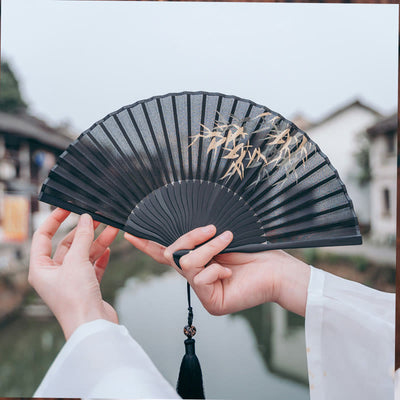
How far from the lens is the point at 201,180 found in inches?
51.3

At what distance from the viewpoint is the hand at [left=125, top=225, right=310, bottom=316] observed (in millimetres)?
1220

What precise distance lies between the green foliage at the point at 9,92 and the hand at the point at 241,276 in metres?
0.75

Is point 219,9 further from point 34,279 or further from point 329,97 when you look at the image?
point 34,279

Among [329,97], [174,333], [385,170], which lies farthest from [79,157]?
[385,170]

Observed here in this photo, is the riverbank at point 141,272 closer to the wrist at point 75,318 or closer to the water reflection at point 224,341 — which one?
the water reflection at point 224,341

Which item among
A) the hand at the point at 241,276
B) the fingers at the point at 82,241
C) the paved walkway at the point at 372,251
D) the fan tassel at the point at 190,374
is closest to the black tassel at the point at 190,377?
the fan tassel at the point at 190,374

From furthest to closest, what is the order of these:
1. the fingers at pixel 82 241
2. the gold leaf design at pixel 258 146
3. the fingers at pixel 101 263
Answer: the fingers at pixel 101 263, the gold leaf design at pixel 258 146, the fingers at pixel 82 241

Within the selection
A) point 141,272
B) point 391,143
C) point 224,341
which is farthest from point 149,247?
point 391,143

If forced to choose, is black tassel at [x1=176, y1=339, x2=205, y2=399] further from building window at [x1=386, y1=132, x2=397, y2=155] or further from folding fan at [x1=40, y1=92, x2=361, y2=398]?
building window at [x1=386, y1=132, x2=397, y2=155]

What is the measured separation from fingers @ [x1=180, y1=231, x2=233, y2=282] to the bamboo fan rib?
0.08 m

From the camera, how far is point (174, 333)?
1475 mm

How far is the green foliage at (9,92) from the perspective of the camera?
1485 mm

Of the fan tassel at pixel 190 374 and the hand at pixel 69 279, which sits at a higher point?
the hand at pixel 69 279

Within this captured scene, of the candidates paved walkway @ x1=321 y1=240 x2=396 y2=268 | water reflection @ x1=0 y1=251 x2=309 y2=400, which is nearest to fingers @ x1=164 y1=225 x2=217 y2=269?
water reflection @ x1=0 y1=251 x2=309 y2=400
